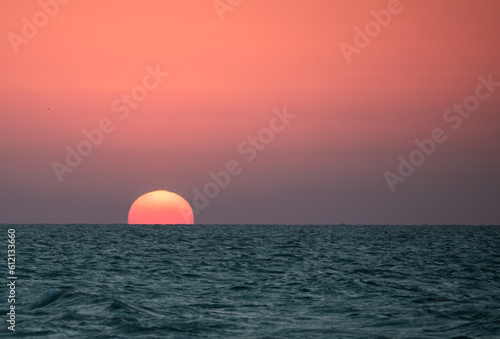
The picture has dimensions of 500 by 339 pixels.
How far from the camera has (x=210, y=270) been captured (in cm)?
4031

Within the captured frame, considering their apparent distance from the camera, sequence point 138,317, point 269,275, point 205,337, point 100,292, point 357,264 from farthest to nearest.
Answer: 1. point 357,264
2. point 269,275
3. point 100,292
4. point 138,317
5. point 205,337

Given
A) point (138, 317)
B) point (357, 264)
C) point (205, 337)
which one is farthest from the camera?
point (357, 264)

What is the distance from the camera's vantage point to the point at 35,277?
34000 millimetres

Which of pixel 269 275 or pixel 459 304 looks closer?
pixel 459 304

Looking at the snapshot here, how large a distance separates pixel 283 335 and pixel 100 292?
37.7 feet

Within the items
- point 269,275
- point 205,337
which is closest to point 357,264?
point 269,275

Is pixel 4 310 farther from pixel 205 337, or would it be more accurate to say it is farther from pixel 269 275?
pixel 269 275

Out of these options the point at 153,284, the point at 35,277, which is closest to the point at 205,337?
the point at 153,284

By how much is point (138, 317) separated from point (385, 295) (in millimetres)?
11802

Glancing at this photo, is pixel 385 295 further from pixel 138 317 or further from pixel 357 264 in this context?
pixel 357 264

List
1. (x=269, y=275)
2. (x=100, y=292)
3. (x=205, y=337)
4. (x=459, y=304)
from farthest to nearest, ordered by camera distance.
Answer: (x=269, y=275), (x=100, y=292), (x=459, y=304), (x=205, y=337)

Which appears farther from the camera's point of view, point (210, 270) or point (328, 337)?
point (210, 270)

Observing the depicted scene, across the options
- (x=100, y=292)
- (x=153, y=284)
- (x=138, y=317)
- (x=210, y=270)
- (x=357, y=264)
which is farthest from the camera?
(x=357, y=264)

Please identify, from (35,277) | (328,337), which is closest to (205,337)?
(328,337)
